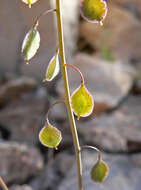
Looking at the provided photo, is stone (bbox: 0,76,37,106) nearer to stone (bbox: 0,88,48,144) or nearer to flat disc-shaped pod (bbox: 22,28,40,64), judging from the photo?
stone (bbox: 0,88,48,144)

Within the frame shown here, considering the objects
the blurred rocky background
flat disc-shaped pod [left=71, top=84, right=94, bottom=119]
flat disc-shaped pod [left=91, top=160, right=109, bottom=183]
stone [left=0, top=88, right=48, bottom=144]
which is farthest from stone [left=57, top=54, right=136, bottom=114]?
flat disc-shaped pod [left=71, top=84, right=94, bottom=119]

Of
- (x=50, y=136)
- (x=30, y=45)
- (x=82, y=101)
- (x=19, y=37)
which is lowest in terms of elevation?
(x=19, y=37)

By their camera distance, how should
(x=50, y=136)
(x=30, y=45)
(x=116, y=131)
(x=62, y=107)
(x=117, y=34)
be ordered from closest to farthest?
(x=30, y=45) < (x=50, y=136) < (x=116, y=131) < (x=62, y=107) < (x=117, y=34)

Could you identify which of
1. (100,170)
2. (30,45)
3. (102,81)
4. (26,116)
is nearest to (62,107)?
(26,116)

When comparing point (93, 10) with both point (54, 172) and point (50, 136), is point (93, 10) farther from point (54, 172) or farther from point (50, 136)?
point (54, 172)

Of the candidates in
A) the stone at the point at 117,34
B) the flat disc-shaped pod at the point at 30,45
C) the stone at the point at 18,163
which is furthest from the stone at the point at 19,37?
the flat disc-shaped pod at the point at 30,45

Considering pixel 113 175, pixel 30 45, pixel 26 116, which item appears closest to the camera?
pixel 30 45
